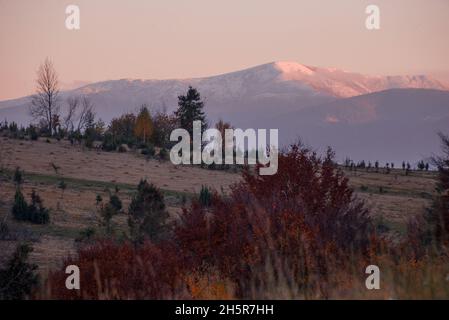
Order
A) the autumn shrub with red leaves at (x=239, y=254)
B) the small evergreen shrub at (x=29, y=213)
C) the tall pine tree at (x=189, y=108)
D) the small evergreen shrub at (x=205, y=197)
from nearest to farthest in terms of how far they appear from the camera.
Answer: the autumn shrub with red leaves at (x=239, y=254) → the small evergreen shrub at (x=29, y=213) → the small evergreen shrub at (x=205, y=197) → the tall pine tree at (x=189, y=108)

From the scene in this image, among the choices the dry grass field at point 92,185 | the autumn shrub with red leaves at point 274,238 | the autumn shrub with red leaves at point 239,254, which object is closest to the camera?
the autumn shrub with red leaves at point 239,254

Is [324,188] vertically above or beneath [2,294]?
above

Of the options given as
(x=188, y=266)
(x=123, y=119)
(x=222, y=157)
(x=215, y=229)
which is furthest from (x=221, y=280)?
(x=123, y=119)

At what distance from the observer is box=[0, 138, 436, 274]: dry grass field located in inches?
1143

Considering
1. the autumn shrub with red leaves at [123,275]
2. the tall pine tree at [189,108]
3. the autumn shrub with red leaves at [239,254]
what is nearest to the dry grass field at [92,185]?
the autumn shrub with red leaves at [239,254]

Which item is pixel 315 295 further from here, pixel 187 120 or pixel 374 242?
pixel 187 120

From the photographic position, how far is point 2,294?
52.5ft

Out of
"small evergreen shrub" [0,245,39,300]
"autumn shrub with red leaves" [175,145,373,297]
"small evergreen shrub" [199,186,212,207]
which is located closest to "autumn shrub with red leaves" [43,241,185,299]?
"small evergreen shrub" [0,245,39,300]

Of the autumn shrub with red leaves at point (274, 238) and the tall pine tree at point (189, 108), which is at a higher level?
the tall pine tree at point (189, 108)

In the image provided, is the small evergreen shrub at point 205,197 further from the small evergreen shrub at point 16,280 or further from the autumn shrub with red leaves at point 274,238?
the small evergreen shrub at point 16,280

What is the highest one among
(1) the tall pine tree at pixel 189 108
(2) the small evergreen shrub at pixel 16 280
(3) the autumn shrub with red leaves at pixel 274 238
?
(1) the tall pine tree at pixel 189 108

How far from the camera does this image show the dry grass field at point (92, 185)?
29.0 metres

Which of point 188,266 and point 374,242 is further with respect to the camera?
point 188,266

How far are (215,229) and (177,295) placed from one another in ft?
26.6
